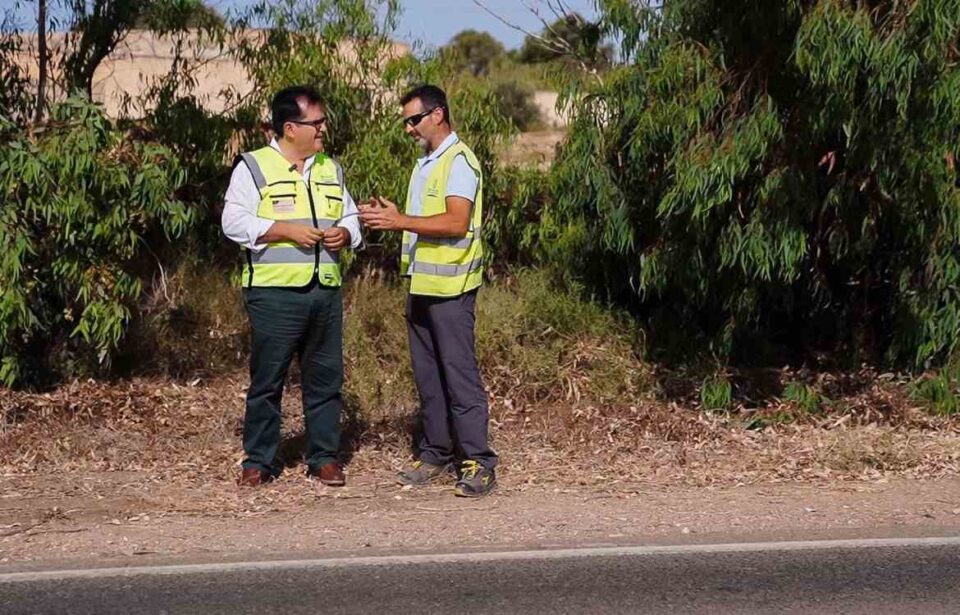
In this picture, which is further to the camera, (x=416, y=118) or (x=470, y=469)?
(x=470, y=469)

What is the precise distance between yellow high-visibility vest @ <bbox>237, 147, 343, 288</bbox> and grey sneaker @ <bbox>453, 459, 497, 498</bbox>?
4.07 ft

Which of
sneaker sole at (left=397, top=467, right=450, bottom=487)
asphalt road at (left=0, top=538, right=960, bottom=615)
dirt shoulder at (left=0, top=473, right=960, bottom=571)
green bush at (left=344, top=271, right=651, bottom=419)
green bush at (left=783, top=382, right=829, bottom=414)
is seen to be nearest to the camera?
asphalt road at (left=0, top=538, right=960, bottom=615)

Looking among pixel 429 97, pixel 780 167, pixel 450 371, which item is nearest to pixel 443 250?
pixel 450 371

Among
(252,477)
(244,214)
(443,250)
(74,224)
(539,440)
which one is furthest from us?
(539,440)

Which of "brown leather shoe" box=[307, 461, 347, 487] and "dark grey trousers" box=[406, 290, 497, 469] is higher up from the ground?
"dark grey trousers" box=[406, 290, 497, 469]

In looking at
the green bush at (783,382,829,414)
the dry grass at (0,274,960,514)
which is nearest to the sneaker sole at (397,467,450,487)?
the dry grass at (0,274,960,514)

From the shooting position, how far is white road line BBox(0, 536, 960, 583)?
246 inches

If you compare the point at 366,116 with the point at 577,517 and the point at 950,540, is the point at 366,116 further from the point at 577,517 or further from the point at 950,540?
the point at 950,540

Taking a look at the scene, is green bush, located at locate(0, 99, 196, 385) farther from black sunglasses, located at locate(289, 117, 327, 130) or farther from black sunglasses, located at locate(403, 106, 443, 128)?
black sunglasses, located at locate(403, 106, 443, 128)

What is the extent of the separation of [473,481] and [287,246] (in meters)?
1.58

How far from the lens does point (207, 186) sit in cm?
1012

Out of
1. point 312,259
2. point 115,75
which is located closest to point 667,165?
point 312,259

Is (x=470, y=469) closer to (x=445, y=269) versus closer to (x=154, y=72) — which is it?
(x=445, y=269)

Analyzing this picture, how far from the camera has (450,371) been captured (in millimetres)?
7625
